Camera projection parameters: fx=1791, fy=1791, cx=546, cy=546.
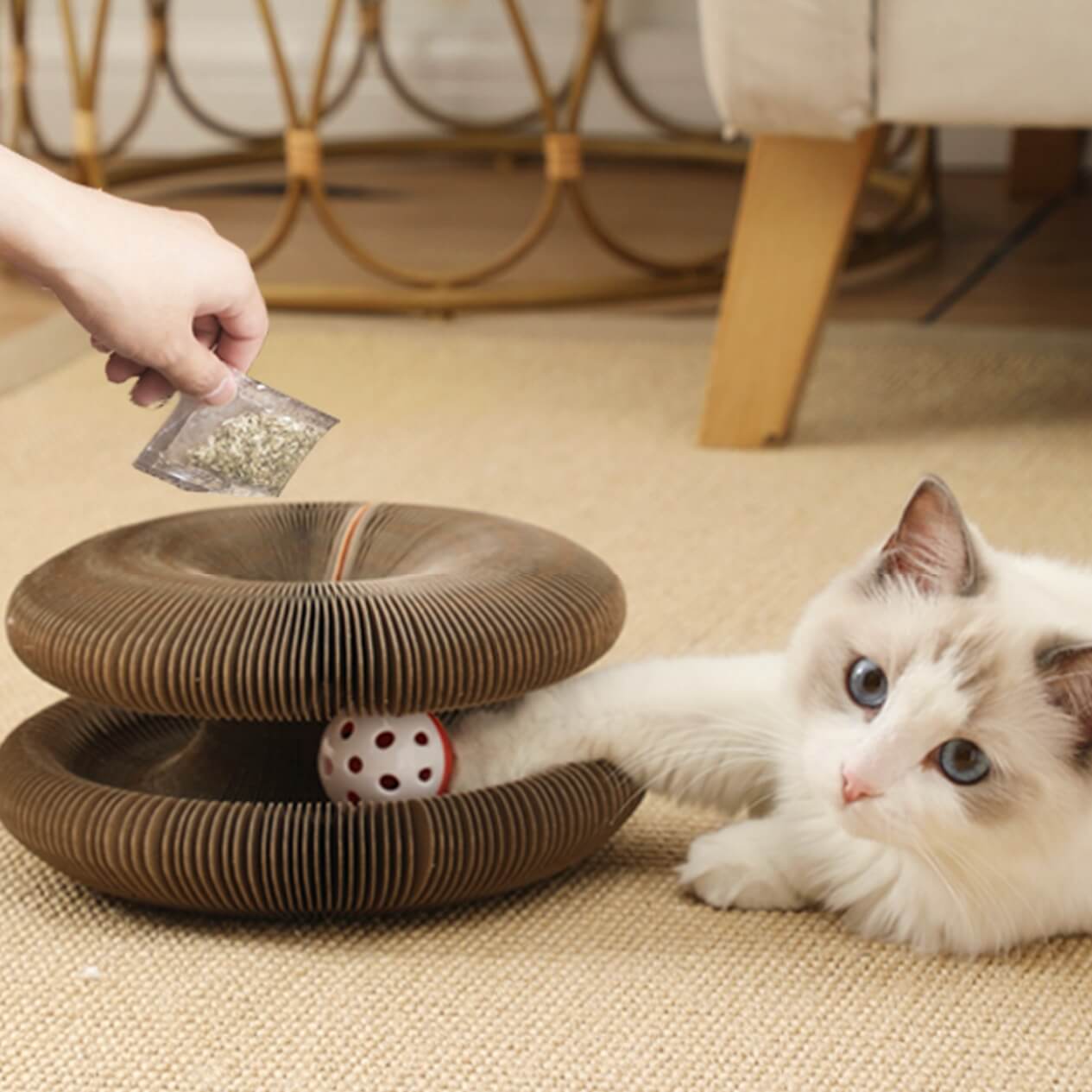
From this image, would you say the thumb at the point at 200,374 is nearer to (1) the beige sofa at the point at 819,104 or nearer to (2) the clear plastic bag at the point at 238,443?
(2) the clear plastic bag at the point at 238,443

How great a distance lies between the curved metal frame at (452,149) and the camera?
7.65ft

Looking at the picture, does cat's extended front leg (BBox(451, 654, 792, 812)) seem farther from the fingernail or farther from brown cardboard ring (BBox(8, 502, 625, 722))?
the fingernail

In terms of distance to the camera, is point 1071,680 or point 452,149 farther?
point 452,149

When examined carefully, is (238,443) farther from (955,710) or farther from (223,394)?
(955,710)

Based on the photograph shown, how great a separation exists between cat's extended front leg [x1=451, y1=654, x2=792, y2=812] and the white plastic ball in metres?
0.02

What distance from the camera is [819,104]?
5.61 feet

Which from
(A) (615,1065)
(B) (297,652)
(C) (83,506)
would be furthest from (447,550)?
(C) (83,506)

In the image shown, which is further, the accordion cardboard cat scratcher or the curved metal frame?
the curved metal frame

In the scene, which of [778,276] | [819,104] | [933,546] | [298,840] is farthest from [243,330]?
[778,276]

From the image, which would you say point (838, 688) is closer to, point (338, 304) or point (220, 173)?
point (338, 304)

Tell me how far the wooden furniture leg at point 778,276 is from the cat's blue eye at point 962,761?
3.50 ft

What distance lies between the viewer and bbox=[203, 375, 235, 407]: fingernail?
2.85ft

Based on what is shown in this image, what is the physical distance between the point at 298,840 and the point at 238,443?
21 cm

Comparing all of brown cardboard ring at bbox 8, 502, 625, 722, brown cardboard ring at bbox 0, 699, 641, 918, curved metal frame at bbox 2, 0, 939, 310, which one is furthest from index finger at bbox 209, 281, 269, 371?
curved metal frame at bbox 2, 0, 939, 310
